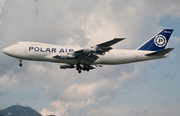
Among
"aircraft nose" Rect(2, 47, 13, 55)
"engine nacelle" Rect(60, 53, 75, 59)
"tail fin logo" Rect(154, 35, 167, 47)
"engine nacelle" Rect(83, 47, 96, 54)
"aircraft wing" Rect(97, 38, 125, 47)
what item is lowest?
"engine nacelle" Rect(60, 53, 75, 59)

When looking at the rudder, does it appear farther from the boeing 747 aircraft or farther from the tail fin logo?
the boeing 747 aircraft

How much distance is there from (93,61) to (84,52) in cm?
425

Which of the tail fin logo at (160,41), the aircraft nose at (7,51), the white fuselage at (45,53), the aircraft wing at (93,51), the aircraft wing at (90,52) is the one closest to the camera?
the aircraft wing at (93,51)

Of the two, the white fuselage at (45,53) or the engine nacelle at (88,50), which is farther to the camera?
the white fuselage at (45,53)

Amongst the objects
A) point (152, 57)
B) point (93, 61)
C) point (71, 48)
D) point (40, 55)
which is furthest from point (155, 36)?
point (40, 55)

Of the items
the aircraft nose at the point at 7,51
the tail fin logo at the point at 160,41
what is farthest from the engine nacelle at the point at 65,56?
the tail fin logo at the point at 160,41

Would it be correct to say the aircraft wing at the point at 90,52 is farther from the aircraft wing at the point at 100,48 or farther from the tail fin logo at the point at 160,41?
the tail fin logo at the point at 160,41

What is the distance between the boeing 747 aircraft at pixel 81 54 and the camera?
36.9 meters

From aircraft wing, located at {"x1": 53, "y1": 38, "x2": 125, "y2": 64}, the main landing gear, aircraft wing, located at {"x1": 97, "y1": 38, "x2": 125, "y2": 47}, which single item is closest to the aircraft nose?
aircraft wing, located at {"x1": 53, "y1": 38, "x2": 125, "y2": 64}

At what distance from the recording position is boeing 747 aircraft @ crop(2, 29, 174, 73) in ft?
121

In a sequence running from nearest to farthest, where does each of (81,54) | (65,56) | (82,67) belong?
1. (65,56)
2. (81,54)
3. (82,67)

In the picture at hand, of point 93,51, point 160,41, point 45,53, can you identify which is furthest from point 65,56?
point 160,41

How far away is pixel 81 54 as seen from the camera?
37.8 meters

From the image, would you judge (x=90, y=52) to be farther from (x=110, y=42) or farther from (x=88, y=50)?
(x=110, y=42)
